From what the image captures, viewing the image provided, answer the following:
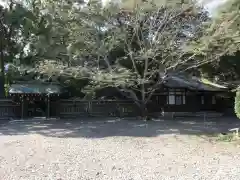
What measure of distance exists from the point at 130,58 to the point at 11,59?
9756 mm

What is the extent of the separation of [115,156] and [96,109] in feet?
42.4

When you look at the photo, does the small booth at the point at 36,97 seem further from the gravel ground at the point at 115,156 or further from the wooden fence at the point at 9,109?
the gravel ground at the point at 115,156

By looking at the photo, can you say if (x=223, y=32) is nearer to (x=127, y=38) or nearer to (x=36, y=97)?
(x=127, y=38)

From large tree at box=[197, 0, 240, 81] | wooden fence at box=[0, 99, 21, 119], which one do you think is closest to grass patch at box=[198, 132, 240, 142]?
large tree at box=[197, 0, 240, 81]

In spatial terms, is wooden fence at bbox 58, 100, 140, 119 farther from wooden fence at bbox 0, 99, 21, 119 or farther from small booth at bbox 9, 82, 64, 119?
wooden fence at bbox 0, 99, 21, 119

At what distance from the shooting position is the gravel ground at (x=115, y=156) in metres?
6.75

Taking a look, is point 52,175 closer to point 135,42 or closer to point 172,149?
point 172,149

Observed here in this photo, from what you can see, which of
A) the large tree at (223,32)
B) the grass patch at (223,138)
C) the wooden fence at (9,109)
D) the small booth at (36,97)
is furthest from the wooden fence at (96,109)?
the grass patch at (223,138)

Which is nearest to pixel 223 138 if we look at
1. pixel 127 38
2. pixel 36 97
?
pixel 127 38

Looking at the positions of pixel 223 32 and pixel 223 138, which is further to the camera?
pixel 223 32

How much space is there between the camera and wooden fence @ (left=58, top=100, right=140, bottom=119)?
21188 millimetres

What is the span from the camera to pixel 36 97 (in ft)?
66.7

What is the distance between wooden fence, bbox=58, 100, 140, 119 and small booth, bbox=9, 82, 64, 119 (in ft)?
2.29

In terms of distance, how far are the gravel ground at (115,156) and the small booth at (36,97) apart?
6.00 metres
